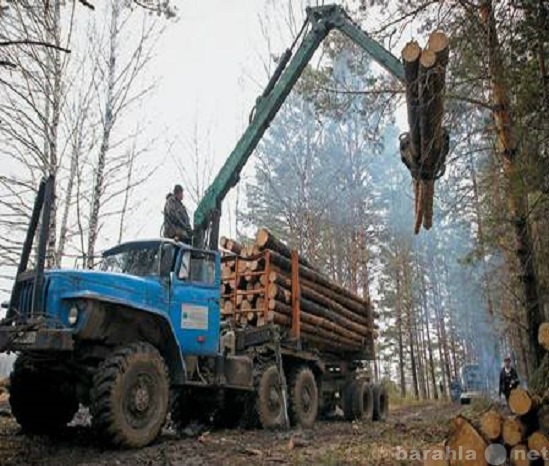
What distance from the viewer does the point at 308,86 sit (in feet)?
34.6

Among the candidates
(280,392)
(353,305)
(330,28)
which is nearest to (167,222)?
(280,392)

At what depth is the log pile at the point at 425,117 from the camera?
5.17 metres

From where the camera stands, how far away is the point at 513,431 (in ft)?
15.1

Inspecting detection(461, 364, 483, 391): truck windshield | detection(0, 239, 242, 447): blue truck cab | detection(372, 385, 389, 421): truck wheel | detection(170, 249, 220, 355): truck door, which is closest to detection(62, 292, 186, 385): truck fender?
detection(0, 239, 242, 447): blue truck cab

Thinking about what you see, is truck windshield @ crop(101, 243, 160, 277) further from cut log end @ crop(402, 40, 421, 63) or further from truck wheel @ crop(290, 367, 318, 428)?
cut log end @ crop(402, 40, 421, 63)

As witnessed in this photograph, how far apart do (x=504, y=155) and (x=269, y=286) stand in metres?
4.72

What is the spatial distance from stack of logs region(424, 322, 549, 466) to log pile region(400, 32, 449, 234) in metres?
2.19

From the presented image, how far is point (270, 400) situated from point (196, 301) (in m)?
2.47

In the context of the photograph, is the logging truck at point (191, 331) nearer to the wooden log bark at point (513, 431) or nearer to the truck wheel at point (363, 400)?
the truck wheel at point (363, 400)

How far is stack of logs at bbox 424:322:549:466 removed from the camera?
14.7 ft

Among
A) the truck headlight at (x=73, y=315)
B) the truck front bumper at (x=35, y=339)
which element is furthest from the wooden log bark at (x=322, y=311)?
the truck front bumper at (x=35, y=339)

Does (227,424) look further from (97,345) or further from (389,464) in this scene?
(389,464)

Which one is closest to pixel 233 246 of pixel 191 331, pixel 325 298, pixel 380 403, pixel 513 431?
pixel 325 298

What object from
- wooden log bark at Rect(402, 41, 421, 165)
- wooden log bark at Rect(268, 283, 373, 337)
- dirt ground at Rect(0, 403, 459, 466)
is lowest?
dirt ground at Rect(0, 403, 459, 466)
